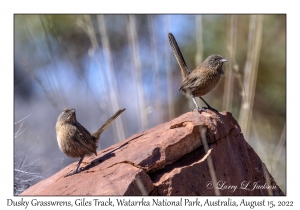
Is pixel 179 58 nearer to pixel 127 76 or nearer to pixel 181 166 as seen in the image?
pixel 127 76

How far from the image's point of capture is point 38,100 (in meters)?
8.01

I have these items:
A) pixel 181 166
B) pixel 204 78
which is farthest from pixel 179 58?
pixel 181 166

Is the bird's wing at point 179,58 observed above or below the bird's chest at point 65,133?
above

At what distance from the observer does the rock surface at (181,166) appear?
464 cm

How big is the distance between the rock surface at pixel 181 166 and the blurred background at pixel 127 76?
0.70 feet

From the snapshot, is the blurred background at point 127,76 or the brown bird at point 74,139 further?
the brown bird at point 74,139

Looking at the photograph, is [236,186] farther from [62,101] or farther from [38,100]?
[38,100]

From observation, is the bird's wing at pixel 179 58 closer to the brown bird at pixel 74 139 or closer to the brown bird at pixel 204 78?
the brown bird at pixel 204 78

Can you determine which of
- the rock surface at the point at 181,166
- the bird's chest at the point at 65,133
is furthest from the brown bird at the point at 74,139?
the rock surface at the point at 181,166

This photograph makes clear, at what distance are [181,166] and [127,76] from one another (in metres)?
2.10

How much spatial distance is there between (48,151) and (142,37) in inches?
92.9

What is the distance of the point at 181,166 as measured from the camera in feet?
15.8

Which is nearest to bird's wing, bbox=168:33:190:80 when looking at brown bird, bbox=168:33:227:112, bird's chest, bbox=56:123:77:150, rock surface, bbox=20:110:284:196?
brown bird, bbox=168:33:227:112

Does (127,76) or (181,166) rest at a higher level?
(127,76)
